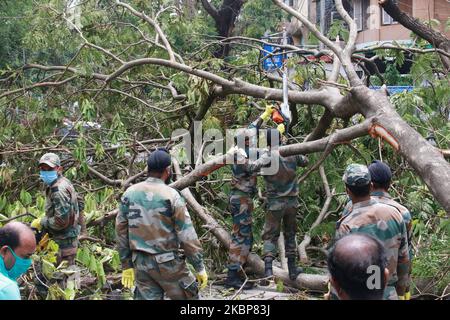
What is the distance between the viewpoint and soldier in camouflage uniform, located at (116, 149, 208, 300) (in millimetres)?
4305

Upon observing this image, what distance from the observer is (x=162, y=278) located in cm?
434

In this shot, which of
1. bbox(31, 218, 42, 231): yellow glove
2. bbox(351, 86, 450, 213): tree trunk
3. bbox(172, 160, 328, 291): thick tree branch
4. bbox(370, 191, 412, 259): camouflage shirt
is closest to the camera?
bbox(370, 191, 412, 259): camouflage shirt

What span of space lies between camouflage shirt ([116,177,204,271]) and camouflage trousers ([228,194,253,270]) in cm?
196

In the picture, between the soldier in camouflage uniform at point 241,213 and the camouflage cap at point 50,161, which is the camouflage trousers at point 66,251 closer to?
the camouflage cap at point 50,161

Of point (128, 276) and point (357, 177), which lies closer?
point (357, 177)

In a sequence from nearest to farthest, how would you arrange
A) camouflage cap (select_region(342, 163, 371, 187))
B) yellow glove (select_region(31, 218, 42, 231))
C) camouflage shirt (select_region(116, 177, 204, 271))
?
camouflage cap (select_region(342, 163, 371, 187))
camouflage shirt (select_region(116, 177, 204, 271))
yellow glove (select_region(31, 218, 42, 231))

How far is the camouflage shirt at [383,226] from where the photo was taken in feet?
12.4

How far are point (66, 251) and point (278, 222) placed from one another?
2135 mm

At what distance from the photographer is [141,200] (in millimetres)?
4324

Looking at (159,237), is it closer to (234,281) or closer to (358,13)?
(234,281)

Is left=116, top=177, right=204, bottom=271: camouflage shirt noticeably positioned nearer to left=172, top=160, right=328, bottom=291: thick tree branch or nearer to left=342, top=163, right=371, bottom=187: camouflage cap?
left=342, top=163, right=371, bottom=187: camouflage cap

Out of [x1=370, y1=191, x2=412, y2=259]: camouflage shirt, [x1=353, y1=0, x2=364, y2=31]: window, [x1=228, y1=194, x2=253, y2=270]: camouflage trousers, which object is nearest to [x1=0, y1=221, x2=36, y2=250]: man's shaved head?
[x1=370, y1=191, x2=412, y2=259]: camouflage shirt

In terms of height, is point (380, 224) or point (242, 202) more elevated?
point (380, 224)

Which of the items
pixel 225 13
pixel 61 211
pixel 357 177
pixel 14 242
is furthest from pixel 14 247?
pixel 225 13
